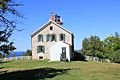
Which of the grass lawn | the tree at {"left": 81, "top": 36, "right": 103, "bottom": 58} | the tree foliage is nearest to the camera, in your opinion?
the grass lawn

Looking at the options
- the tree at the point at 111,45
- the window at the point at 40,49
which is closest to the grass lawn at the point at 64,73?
the window at the point at 40,49

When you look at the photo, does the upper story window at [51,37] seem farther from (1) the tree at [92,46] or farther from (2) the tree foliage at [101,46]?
(1) the tree at [92,46]

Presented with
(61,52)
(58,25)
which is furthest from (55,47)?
(58,25)

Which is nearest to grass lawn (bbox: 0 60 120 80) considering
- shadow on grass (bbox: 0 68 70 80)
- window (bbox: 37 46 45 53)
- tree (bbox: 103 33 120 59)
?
shadow on grass (bbox: 0 68 70 80)

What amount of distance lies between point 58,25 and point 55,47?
894 cm

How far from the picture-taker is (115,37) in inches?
3664

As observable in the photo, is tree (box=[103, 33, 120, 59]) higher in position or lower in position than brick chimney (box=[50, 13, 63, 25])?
lower

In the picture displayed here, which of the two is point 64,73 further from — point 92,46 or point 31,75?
point 92,46

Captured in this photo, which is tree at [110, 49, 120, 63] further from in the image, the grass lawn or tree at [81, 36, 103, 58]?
the grass lawn

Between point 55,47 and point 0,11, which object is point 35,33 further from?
point 0,11

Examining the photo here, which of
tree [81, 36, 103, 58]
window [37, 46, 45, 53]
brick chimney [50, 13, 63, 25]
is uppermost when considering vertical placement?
brick chimney [50, 13, 63, 25]

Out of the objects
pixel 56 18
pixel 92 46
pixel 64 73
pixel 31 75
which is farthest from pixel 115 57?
pixel 31 75

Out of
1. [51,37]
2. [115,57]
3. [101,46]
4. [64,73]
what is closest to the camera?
[64,73]

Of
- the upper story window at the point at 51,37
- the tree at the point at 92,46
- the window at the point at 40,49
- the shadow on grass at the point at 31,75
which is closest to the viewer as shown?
the shadow on grass at the point at 31,75
